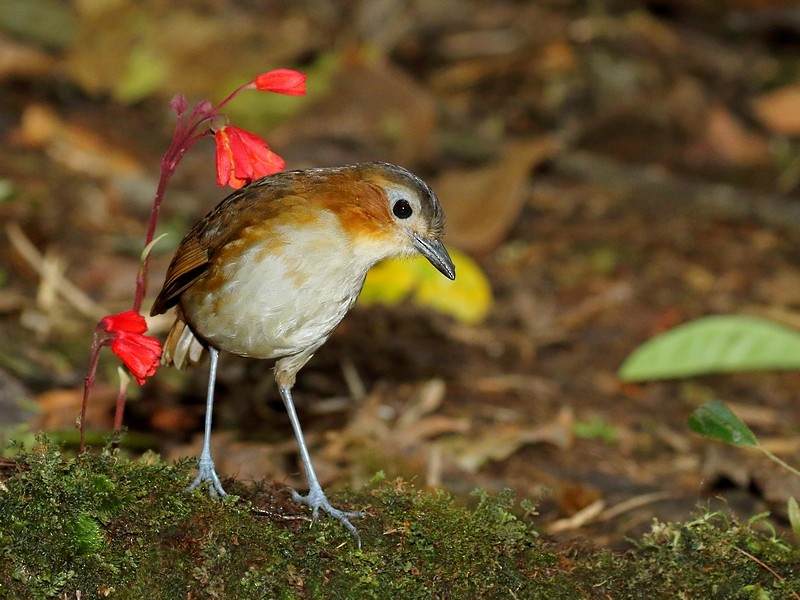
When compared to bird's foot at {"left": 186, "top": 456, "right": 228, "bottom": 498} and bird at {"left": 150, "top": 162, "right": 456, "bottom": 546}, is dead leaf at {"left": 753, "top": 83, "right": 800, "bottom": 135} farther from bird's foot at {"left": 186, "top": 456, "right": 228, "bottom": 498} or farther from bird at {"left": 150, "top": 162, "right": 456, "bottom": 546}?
bird's foot at {"left": 186, "top": 456, "right": 228, "bottom": 498}

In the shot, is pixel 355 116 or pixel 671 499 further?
pixel 355 116

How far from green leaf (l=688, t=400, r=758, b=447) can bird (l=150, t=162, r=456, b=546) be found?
1.06 m

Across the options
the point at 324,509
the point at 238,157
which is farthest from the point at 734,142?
the point at 324,509

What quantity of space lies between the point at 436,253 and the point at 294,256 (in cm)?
62

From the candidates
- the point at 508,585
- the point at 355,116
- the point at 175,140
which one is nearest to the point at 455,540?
the point at 508,585

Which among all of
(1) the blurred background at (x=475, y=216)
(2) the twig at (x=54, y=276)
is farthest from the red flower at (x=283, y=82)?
A: (2) the twig at (x=54, y=276)

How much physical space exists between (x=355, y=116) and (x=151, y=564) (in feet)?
23.4

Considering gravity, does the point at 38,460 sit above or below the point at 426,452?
above

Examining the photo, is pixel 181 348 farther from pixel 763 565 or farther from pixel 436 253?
pixel 763 565

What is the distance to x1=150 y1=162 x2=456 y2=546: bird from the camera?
380cm

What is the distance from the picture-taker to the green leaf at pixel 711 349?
6.34 meters

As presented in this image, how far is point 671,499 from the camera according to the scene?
18.4 ft

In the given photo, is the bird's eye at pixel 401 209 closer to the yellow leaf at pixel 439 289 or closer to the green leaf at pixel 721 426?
the green leaf at pixel 721 426

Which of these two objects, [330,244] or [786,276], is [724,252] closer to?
[786,276]
